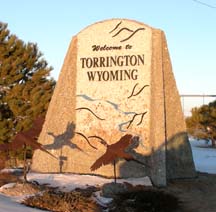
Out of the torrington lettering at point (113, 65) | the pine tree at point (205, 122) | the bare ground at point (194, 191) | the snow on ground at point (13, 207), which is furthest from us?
the pine tree at point (205, 122)

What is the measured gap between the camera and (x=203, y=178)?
41.3ft

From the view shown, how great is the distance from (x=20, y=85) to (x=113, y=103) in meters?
5.35

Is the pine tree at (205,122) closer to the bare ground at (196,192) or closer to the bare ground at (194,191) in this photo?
the bare ground at (196,192)

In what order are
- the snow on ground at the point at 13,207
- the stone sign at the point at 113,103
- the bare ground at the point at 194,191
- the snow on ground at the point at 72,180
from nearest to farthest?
1. the snow on ground at the point at 13,207
2. the bare ground at the point at 194,191
3. the snow on ground at the point at 72,180
4. the stone sign at the point at 113,103

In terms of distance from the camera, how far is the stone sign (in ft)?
39.0

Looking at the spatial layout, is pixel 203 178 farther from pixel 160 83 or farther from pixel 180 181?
pixel 160 83

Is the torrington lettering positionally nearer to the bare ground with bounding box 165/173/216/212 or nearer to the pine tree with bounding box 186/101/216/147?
the bare ground with bounding box 165/173/216/212

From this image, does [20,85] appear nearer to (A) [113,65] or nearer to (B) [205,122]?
(A) [113,65]

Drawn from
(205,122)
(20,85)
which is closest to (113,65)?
(20,85)

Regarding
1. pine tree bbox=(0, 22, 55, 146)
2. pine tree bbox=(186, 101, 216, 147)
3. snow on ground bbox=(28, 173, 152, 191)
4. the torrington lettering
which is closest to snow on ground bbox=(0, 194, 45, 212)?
snow on ground bbox=(28, 173, 152, 191)

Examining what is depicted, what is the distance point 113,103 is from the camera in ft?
40.1

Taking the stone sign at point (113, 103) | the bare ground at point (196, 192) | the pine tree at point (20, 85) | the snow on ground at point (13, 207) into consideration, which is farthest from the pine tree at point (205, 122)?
the snow on ground at point (13, 207)

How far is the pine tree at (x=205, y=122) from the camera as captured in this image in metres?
26.2

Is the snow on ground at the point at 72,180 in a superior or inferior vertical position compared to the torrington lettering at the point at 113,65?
inferior
